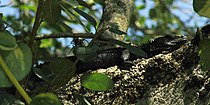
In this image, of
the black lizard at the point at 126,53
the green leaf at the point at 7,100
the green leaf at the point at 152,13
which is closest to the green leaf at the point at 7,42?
the green leaf at the point at 7,100

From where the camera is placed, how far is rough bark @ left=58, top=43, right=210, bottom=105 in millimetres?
945

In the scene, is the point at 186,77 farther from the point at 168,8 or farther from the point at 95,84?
the point at 168,8

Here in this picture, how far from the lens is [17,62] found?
0.63 m

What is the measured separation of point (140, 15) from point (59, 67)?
251 cm

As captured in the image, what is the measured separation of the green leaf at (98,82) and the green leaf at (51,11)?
13 cm

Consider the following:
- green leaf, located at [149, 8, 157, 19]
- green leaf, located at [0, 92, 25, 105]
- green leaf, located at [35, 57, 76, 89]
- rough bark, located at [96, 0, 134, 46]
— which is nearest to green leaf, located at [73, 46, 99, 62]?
green leaf, located at [35, 57, 76, 89]

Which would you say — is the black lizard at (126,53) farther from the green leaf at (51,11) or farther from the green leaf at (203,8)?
the green leaf at (203,8)

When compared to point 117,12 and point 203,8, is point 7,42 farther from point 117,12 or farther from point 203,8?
point 117,12

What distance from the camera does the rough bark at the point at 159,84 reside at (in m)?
0.94

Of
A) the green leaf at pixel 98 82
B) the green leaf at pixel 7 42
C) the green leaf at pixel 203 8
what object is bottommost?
the green leaf at pixel 98 82

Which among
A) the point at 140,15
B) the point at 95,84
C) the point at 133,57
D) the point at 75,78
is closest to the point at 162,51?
the point at 133,57

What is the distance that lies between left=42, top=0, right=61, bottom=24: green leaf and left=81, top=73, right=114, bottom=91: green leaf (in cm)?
13

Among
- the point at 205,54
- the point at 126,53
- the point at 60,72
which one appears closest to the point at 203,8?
the point at 205,54

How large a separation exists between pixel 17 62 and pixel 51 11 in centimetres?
26
